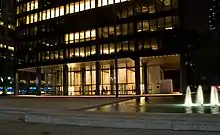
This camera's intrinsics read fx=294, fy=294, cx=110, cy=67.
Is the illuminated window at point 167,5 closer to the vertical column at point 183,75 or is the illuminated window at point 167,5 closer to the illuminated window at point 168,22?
the illuminated window at point 168,22

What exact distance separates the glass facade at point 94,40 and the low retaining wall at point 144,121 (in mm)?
29463

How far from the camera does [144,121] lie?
10.1m

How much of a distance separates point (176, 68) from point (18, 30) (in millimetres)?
37884

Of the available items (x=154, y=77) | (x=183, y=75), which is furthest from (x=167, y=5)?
(x=154, y=77)

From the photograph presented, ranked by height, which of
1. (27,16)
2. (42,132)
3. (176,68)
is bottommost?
(42,132)

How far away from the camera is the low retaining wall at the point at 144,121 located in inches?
369

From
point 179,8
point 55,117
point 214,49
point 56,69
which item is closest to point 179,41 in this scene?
point 179,8

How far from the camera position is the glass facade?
156 feet

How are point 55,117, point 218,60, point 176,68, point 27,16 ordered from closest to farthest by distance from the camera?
point 55,117 < point 218,60 < point 176,68 < point 27,16

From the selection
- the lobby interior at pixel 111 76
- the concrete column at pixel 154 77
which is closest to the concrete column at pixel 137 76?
the lobby interior at pixel 111 76

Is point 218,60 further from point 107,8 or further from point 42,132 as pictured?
point 42,132

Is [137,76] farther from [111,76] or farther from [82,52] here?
[82,52]

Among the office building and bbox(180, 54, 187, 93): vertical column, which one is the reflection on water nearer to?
bbox(180, 54, 187, 93): vertical column

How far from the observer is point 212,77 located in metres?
51.7
